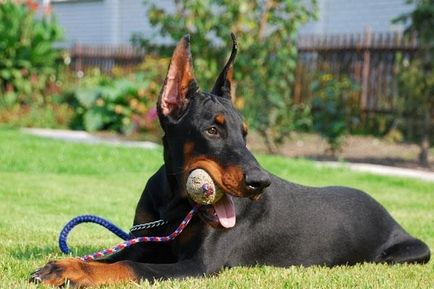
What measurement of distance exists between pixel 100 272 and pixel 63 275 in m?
0.22

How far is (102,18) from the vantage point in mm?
29438


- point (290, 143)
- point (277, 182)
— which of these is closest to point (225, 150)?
point (277, 182)

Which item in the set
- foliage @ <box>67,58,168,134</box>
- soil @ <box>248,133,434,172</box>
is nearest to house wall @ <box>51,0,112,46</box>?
foliage @ <box>67,58,168,134</box>

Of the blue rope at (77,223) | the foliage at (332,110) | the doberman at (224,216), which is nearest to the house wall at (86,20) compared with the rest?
the foliage at (332,110)

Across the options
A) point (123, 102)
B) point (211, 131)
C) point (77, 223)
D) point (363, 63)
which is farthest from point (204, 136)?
point (363, 63)

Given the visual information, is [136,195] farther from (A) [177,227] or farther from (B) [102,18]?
(B) [102,18]

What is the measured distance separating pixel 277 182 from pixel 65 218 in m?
2.73

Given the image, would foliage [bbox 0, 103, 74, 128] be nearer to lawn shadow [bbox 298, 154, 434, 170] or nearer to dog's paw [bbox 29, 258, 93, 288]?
lawn shadow [bbox 298, 154, 434, 170]

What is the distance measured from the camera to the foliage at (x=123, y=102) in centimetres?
1678

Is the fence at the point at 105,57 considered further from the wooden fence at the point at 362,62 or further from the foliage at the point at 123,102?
the wooden fence at the point at 362,62

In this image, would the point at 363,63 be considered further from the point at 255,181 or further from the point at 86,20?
the point at 86,20

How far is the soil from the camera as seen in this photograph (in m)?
14.1

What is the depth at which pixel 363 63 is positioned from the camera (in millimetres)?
18094

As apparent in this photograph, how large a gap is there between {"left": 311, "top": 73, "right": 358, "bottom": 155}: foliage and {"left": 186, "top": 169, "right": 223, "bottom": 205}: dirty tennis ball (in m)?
9.79
